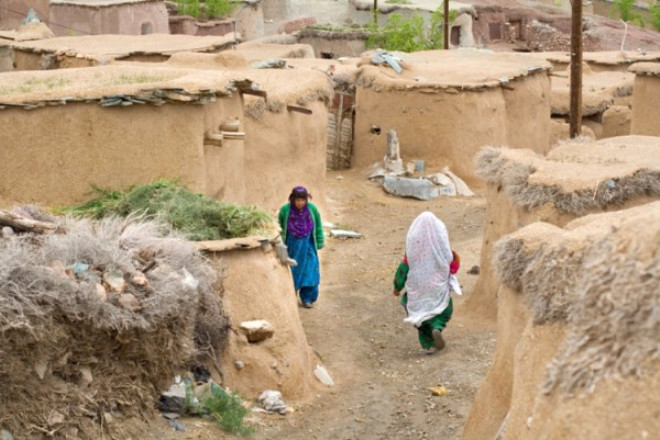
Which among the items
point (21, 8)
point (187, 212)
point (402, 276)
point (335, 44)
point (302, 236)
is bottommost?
point (402, 276)

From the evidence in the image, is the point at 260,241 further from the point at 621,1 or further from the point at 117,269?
the point at 621,1

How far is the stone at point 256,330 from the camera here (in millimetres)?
10070

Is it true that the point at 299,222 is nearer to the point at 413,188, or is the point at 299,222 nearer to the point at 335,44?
the point at 413,188

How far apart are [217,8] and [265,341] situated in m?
26.4

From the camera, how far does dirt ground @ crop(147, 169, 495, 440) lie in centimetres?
960

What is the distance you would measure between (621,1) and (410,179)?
27637 mm

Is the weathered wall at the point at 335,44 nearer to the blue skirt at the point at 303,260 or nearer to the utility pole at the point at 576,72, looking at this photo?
the utility pole at the point at 576,72

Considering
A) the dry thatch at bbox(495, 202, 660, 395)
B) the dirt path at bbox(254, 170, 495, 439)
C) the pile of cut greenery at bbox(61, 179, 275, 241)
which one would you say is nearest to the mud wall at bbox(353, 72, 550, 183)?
the dirt path at bbox(254, 170, 495, 439)

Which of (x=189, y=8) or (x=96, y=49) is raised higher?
(x=96, y=49)

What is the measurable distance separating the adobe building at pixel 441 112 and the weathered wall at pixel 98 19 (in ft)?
35.3

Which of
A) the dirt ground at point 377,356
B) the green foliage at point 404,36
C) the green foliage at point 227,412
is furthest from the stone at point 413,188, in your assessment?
the green foliage at point 404,36

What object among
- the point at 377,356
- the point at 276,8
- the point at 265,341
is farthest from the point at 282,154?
the point at 276,8

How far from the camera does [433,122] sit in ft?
65.2

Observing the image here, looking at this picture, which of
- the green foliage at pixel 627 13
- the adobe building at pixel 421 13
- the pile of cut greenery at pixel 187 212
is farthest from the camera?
the green foliage at pixel 627 13
